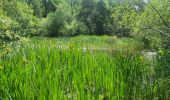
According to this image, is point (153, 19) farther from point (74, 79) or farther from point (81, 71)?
point (74, 79)

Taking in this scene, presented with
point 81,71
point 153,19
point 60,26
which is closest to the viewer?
point 81,71

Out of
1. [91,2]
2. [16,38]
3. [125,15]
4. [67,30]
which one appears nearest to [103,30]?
[91,2]

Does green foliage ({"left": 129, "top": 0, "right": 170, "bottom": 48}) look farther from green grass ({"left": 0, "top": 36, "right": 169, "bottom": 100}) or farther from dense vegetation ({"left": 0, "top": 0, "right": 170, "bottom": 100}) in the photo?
green grass ({"left": 0, "top": 36, "right": 169, "bottom": 100})

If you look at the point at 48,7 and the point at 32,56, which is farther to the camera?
the point at 48,7

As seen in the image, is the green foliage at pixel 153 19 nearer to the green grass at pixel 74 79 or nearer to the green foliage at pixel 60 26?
the green grass at pixel 74 79

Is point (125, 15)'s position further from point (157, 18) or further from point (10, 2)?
point (10, 2)

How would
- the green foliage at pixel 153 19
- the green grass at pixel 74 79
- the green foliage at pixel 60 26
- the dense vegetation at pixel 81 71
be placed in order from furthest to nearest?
1. the green foliage at pixel 60 26
2. the green foliage at pixel 153 19
3. the dense vegetation at pixel 81 71
4. the green grass at pixel 74 79

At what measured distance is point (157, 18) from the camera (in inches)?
461

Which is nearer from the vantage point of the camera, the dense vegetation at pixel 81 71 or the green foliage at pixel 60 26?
the dense vegetation at pixel 81 71

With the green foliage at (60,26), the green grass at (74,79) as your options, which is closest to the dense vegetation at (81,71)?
the green grass at (74,79)

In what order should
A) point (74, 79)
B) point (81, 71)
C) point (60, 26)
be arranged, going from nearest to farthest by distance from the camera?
point (74, 79) → point (81, 71) → point (60, 26)

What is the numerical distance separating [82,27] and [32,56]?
41756mm

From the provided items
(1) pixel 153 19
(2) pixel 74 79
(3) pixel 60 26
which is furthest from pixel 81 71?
(3) pixel 60 26

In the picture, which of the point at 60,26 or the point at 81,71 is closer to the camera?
the point at 81,71
